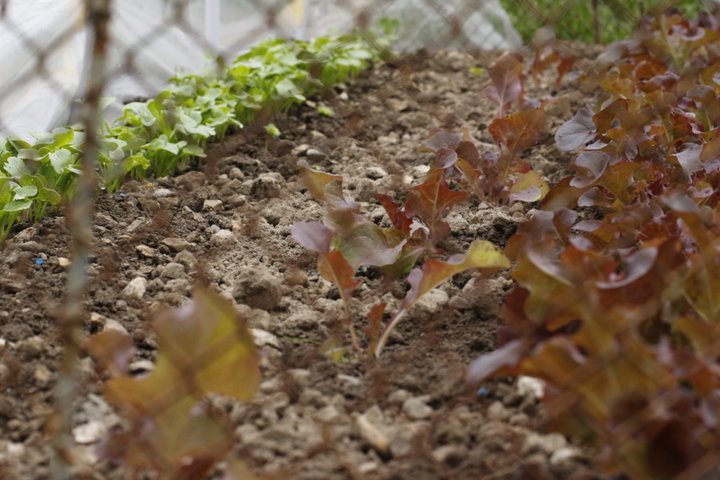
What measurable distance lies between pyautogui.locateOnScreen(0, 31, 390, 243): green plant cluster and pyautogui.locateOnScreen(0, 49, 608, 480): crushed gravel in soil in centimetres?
6

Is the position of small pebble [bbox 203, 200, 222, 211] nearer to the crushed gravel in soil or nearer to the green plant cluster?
the crushed gravel in soil

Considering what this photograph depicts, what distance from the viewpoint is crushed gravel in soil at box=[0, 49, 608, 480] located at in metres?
1.08

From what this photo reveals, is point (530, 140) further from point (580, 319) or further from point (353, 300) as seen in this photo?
point (580, 319)

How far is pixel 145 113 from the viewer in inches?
82.1

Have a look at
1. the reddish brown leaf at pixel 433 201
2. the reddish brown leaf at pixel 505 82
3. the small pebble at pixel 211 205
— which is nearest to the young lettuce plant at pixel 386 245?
the reddish brown leaf at pixel 433 201

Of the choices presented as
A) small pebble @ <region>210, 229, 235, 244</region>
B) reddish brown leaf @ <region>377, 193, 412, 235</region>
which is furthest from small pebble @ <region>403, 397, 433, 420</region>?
small pebble @ <region>210, 229, 235, 244</region>

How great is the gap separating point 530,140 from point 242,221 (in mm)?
657

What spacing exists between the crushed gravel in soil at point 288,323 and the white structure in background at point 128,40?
0.34m

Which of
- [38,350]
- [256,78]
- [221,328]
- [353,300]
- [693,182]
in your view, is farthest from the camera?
[256,78]

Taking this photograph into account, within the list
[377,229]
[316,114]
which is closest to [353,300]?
[377,229]

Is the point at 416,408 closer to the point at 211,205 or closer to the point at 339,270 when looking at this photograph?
the point at 339,270

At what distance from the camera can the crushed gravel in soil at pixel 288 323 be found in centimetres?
108

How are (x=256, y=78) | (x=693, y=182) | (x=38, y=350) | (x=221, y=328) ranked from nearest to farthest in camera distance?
(x=221, y=328), (x=38, y=350), (x=693, y=182), (x=256, y=78)

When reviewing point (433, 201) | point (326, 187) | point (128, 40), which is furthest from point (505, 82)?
point (128, 40)
